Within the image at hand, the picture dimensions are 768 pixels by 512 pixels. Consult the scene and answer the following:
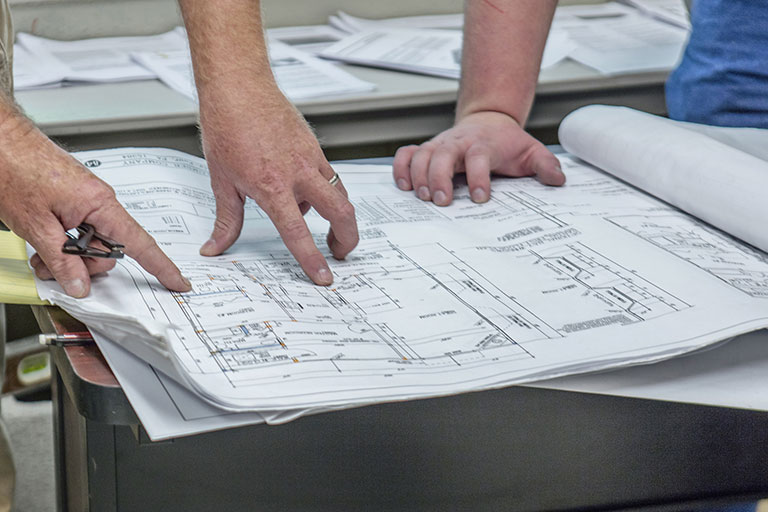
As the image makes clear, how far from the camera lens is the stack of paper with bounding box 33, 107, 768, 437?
45 cm

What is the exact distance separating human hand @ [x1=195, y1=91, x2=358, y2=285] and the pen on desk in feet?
0.51

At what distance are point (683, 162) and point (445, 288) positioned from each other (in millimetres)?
304

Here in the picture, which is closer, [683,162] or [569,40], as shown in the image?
[683,162]

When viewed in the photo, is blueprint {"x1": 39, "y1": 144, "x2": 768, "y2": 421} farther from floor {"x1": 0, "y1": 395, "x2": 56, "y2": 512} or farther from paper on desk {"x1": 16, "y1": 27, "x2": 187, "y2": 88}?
floor {"x1": 0, "y1": 395, "x2": 56, "y2": 512}

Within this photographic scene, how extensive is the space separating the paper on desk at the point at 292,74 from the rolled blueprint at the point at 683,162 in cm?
43

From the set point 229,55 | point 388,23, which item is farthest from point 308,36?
point 229,55

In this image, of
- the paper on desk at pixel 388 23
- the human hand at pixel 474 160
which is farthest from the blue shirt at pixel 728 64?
the paper on desk at pixel 388 23

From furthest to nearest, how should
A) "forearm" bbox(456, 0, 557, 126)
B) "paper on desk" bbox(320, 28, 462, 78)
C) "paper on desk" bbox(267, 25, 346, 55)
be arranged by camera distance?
"paper on desk" bbox(267, 25, 346, 55), "paper on desk" bbox(320, 28, 462, 78), "forearm" bbox(456, 0, 557, 126)

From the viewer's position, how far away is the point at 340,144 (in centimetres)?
124

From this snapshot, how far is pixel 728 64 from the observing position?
0.98 m

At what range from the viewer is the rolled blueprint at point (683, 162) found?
68 centimetres

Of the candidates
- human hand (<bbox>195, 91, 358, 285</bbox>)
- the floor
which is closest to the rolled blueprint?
human hand (<bbox>195, 91, 358, 285</bbox>)

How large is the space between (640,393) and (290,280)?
255mm

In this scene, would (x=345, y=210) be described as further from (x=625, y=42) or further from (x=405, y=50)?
(x=625, y=42)
